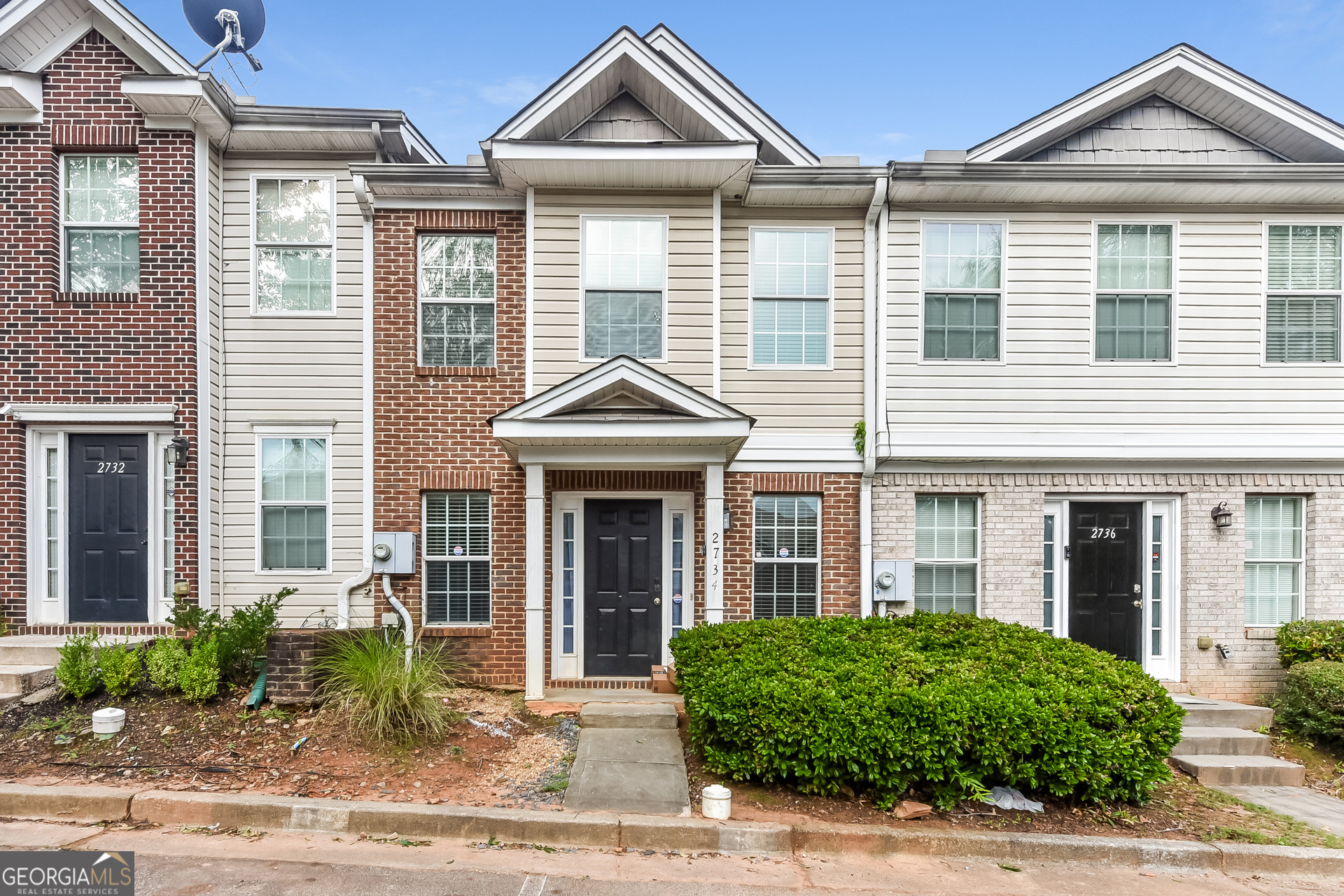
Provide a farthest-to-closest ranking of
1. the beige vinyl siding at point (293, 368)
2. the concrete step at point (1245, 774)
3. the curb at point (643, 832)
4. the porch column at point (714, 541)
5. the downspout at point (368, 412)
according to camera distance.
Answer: the beige vinyl siding at point (293, 368) < the downspout at point (368, 412) < the porch column at point (714, 541) < the concrete step at point (1245, 774) < the curb at point (643, 832)

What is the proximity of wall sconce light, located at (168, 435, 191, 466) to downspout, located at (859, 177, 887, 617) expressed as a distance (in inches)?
291

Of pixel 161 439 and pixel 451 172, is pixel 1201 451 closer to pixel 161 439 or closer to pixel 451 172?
pixel 451 172

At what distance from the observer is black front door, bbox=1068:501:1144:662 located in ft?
27.1

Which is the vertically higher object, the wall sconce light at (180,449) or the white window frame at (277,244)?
the white window frame at (277,244)

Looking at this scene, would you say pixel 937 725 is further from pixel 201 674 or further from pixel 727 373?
pixel 201 674

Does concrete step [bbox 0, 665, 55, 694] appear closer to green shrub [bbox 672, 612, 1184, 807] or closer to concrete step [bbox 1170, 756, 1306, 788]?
green shrub [bbox 672, 612, 1184, 807]

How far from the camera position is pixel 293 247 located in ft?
26.8

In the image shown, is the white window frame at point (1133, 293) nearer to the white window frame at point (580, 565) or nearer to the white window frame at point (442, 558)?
the white window frame at point (580, 565)

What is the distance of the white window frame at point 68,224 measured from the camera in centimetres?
786

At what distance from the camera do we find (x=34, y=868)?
4277mm

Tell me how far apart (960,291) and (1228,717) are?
5.20 m

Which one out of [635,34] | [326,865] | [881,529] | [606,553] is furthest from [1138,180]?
[326,865]

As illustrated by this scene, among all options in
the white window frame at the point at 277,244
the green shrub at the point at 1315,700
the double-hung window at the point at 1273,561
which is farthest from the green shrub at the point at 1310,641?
the white window frame at the point at 277,244

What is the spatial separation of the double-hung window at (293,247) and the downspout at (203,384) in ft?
1.64
